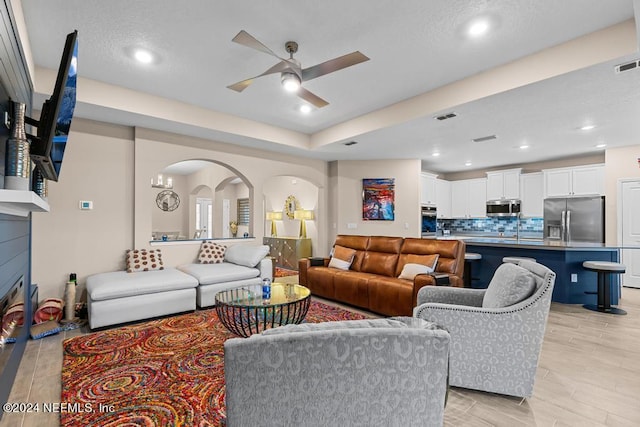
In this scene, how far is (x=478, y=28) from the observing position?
2.53m

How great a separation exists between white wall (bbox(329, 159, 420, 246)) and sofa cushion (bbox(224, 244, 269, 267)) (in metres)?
2.41

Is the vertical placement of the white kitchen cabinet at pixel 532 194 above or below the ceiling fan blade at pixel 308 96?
below

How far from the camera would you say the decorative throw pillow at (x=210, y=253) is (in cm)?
485

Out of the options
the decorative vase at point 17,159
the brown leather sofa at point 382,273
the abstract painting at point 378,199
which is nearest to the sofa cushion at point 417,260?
the brown leather sofa at point 382,273

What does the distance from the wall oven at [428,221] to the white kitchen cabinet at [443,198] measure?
52 centimetres

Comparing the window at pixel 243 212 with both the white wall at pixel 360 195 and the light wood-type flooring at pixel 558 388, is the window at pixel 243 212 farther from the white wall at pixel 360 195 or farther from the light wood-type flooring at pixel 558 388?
the light wood-type flooring at pixel 558 388

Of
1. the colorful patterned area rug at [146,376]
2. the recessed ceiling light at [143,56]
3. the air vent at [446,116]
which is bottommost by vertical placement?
the colorful patterned area rug at [146,376]

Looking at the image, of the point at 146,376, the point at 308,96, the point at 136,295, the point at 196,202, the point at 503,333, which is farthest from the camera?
the point at 196,202

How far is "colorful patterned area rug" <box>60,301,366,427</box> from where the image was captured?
1.89 meters

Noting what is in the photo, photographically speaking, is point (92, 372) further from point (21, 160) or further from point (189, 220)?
point (189, 220)

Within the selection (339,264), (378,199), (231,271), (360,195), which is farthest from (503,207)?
(231,271)

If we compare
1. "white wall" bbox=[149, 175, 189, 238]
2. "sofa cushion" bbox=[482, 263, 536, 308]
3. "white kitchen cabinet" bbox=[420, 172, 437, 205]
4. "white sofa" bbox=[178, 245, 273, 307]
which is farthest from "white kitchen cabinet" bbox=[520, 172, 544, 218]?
"white wall" bbox=[149, 175, 189, 238]

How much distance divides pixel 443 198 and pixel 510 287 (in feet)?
21.4

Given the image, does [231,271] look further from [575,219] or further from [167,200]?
[575,219]
